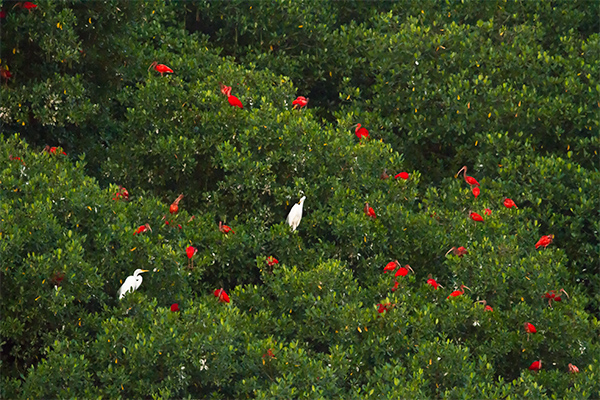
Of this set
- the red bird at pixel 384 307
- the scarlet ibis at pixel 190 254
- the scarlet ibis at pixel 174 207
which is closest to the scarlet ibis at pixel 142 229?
the scarlet ibis at pixel 190 254

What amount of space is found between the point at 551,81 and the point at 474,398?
5109 mm

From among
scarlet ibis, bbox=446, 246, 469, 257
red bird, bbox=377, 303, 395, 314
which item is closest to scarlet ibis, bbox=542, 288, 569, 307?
scarlet ibis, bbox=446, 246, 469, 257

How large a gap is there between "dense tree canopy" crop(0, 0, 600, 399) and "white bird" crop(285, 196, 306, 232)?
98mm

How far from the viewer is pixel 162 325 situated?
316 inches

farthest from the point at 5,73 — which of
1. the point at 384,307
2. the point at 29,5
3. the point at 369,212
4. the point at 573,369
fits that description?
the point at 573,369

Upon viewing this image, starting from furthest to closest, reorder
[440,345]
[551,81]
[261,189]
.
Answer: [551,81] < [261,189] < [440,345]

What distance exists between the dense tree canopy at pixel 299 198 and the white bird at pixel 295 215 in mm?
98

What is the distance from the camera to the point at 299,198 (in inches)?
397

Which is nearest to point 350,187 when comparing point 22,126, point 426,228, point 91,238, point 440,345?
point 426,228

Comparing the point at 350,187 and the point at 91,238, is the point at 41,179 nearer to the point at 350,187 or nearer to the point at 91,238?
the point at 91,238

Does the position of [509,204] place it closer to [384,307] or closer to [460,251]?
[460,251]

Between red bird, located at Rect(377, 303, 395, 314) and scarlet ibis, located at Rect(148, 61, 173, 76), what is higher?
scarlet ibis, located at Rect(148, 61, 173, 76)

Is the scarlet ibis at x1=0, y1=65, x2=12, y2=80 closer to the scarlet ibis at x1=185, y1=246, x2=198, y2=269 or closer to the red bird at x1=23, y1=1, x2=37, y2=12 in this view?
the red bird at x1=23, y1=1, x2=37, y2=12

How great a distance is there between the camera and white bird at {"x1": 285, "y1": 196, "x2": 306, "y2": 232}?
9.72 m
